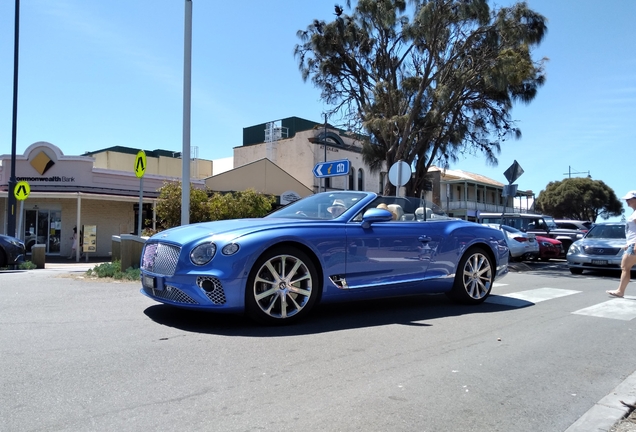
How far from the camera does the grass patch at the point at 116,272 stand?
30.0 ft

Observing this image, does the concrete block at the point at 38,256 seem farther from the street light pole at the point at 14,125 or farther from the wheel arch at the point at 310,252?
the wheel arch at the point at 310,252

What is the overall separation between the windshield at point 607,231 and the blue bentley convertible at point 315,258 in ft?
28.3

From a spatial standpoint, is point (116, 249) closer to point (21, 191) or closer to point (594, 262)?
point (21, 191)

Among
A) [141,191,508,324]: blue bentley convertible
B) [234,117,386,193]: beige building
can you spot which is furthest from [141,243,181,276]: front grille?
[234,117,386,193]: beige building

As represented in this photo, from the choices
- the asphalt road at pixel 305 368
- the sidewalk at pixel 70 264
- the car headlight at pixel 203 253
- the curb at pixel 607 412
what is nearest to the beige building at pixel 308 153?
the sidewalk at pixel 70 264

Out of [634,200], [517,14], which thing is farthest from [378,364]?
[517,14]

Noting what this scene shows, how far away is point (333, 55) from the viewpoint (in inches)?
706

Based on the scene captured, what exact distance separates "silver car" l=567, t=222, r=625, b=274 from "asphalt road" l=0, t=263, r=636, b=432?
6.85m

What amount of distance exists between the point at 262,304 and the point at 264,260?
44 cm

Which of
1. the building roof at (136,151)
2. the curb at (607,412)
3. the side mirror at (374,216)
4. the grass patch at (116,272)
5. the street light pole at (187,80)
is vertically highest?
the building roof at (136,151)

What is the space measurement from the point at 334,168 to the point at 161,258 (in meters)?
7.44

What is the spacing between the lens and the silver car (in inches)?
499

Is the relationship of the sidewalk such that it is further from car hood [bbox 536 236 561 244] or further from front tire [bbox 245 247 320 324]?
car hood [bbox 536 236 561 244]

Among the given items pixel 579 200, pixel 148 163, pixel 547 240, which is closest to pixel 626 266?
pixel 547 240
